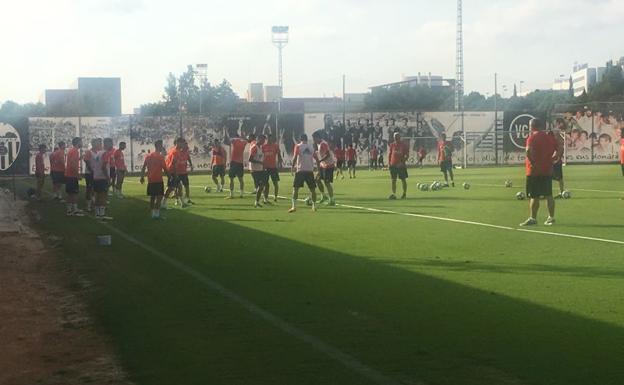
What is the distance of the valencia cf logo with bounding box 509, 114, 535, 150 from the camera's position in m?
67.4

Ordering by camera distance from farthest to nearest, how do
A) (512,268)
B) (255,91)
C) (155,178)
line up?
(255,91) < (155,178) < (512,268)

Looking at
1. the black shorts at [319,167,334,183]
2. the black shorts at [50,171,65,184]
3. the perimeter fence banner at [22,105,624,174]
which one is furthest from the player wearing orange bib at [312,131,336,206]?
the perimeter fence banner at [22,105,624,174]

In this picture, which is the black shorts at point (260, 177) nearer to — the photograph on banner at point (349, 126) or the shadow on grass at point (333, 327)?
the shadow on grass at point (333, 327)

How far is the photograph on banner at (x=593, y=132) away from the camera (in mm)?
66500

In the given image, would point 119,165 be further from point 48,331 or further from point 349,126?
point 349,126

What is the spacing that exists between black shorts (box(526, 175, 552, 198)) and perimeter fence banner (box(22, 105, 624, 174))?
45.8 m

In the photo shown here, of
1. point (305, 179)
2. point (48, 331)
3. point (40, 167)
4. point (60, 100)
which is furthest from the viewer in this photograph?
point (60, 100)

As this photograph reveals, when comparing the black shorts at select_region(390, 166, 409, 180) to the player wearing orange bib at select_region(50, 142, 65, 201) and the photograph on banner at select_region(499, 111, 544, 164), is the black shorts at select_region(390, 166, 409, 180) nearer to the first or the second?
the player wearing orange bib at select_region(50, 142, 65, 201)

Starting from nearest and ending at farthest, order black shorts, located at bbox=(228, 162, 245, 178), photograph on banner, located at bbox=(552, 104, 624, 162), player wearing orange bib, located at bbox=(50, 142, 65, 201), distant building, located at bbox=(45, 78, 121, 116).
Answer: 1. black shorts, located at bbox=(228, 162, 245, 178)
2. player wearing orange bib, located at bbox=(50, 142, 65, 201)
3. photograph on banner, located at bbox=(552, 104, 624, 162)
4. distant building, located at bbox=(45, 78, 121, 116)

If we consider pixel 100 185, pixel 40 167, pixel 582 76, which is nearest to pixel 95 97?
pixel 40 167

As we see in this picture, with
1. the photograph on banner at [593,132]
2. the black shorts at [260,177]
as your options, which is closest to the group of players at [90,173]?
the black shorts at [260,177]

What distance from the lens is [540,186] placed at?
1825cm

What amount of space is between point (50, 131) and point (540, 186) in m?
47.8

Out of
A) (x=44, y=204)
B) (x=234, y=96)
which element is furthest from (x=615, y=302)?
(x=234, y=96)
